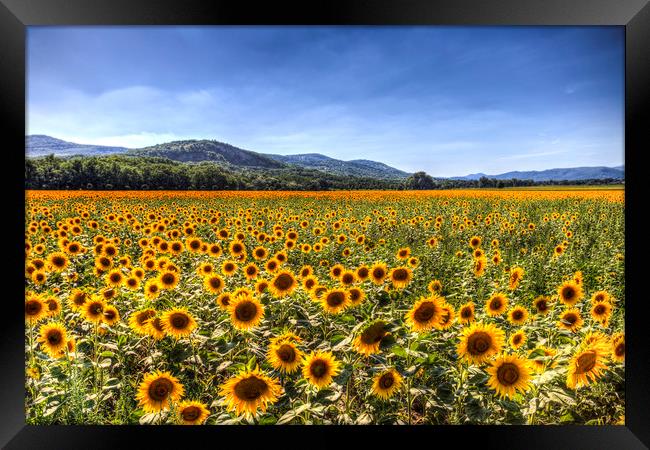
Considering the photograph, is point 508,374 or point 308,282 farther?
point 308,282

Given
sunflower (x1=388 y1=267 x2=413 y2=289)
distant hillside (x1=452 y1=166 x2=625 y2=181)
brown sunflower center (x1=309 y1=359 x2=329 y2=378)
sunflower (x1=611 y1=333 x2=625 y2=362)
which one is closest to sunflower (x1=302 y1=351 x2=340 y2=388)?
brown sunflower center (x1=309 y1=359 x2=329 y2=378)

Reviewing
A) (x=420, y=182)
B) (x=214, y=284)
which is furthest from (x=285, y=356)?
(x=420, y=182)

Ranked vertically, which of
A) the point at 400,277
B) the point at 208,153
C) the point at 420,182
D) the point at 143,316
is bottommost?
the point at 143,316

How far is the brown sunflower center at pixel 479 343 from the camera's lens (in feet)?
6.49

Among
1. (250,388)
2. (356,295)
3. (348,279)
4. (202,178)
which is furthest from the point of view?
(202,178)

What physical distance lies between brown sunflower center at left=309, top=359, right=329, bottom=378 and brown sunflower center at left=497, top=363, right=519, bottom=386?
0.93m

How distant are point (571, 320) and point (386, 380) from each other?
50.8 inches

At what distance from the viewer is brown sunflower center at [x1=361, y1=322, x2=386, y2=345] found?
2.06 metres

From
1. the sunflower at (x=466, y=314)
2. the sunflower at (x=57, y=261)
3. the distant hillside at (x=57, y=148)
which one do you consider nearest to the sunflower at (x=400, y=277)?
the sunflower at (x=466, y=314)

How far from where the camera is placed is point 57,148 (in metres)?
3.16

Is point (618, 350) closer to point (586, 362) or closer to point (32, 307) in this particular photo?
point (586, 362)

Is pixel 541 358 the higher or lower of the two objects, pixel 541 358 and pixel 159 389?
the higher

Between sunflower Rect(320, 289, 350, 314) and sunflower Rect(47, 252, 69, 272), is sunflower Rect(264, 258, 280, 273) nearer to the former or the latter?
sunflower Rect(320, 289, 350, 314)

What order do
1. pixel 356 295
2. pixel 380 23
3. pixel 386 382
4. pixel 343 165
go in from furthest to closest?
pixel 343 165 < pixel 356 295 < pixel 380 23 < pixel 386 382
